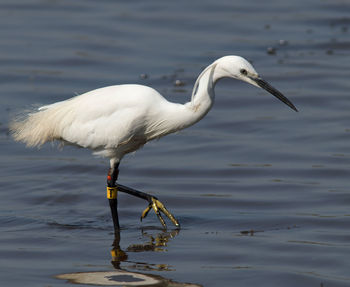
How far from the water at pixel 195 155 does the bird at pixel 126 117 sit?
78cm

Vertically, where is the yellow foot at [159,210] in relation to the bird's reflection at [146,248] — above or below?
above

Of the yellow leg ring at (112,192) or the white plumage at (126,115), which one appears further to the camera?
the yellow leg ring at (112,192)

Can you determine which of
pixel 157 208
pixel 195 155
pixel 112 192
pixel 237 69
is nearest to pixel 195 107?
pixel 237 69

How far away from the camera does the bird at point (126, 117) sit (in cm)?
896

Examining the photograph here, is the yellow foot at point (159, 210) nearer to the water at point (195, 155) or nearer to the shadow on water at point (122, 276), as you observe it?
the water at point (195, 155)

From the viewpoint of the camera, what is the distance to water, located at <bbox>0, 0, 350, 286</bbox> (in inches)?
332

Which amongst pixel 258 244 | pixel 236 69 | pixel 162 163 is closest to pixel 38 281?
pixel 258 244

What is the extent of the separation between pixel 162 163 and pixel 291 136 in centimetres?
215

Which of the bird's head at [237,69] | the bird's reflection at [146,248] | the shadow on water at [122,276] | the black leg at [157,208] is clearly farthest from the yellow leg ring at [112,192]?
the bird's head at [237,69]

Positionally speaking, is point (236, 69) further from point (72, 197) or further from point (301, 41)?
point (301, 41)

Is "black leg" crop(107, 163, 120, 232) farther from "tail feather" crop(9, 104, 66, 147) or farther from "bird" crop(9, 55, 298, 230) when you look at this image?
"tail feather" crop(9, 104, 66, 147)

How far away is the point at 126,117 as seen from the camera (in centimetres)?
934

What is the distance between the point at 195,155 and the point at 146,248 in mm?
3421

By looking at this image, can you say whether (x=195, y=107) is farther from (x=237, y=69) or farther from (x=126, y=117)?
(x=126, y=117)
